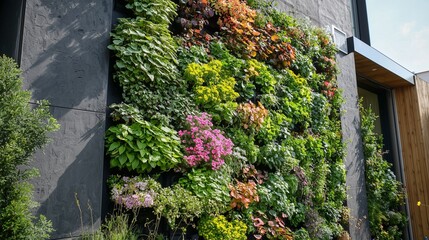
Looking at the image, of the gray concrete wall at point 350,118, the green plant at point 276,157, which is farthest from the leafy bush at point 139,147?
the gray concrete wall at point 350,118

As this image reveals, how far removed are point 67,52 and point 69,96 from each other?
13.1 inches

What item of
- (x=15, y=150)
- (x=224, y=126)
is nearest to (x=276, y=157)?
(x=224, y=126)

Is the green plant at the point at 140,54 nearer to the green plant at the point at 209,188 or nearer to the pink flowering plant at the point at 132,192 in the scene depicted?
the pink flowering plant at the point at 132,192

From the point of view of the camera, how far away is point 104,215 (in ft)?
9.02

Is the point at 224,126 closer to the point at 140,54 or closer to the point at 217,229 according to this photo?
the point at 217,229

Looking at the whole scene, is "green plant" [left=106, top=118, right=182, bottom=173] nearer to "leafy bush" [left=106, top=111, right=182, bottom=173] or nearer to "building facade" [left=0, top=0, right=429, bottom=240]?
"leafy bush" [left=106, top=111, right=182, bottom=173]

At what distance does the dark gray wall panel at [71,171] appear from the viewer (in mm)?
2404

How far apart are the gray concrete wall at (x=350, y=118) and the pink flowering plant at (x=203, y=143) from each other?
2.62m

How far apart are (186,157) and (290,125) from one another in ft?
6.14

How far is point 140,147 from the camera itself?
282 cm

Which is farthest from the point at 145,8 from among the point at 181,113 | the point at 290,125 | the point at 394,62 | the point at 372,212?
the point at 394,62

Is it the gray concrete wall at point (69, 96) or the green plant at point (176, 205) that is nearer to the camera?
the gray concrete wall at point (69, 96)

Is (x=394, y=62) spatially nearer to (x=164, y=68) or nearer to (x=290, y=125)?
(x=290, y=125)

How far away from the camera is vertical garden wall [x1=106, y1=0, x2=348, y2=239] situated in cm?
294
